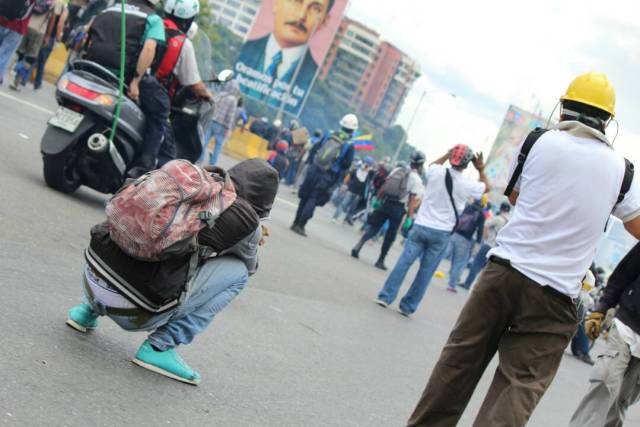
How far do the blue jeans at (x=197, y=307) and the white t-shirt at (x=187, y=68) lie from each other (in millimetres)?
4614

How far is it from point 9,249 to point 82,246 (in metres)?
1.18

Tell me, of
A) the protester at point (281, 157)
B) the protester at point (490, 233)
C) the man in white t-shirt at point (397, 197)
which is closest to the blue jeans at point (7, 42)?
the man in white t-shirt at point (397, 197)

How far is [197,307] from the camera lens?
5121 millimetres

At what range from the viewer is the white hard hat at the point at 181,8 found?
9391mm

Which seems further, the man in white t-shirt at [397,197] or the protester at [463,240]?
the protester at [463,240]

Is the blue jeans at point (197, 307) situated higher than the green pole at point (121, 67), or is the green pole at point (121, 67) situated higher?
the green pole at point (121, 67)

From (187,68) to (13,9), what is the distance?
3017mm

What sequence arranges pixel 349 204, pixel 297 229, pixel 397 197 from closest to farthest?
1. pixel 297 229
2. pixel 397 197
3. pixel 349 204

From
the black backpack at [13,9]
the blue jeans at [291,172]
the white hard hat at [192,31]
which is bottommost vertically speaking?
the blue jeans at [291,172]

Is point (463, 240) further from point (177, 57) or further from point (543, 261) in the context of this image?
point (543, 261)

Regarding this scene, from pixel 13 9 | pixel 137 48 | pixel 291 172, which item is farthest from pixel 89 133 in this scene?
pixel 291 172

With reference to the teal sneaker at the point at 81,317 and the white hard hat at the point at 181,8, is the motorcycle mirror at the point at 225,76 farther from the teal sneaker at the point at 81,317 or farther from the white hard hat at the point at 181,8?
the teal sneaker at the point at 81,317

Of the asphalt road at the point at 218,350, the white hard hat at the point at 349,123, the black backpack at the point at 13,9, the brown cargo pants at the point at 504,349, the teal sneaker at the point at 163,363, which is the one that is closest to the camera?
the asphalt road at the point at 218,350

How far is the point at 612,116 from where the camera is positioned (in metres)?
4.92
